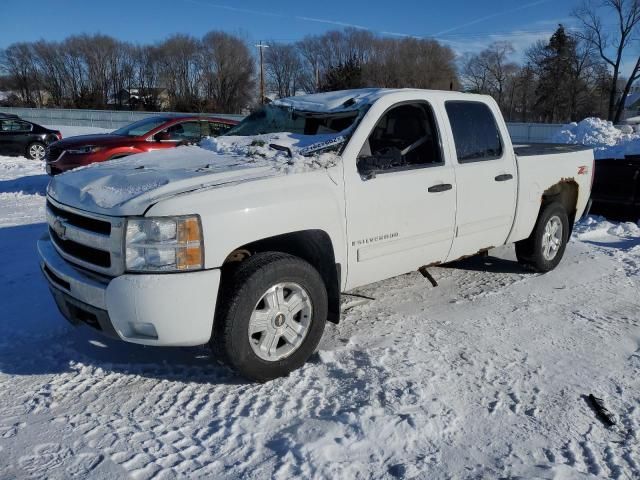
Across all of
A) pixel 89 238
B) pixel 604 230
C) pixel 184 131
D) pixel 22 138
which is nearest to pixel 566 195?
pixel 604 230

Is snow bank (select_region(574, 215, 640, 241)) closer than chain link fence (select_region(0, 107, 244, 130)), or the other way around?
snow bank (select_region(574, 215, 640, 241))

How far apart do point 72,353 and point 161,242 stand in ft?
4.69

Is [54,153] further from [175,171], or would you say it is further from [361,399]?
[361,399]

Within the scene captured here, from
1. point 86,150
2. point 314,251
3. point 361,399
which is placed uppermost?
point 86,150

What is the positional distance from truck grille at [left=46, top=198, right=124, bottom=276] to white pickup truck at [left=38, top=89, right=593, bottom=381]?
0.01 meters

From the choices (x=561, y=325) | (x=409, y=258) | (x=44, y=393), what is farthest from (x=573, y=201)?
(x=44, y=393)

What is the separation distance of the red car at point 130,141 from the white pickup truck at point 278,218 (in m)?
6.12

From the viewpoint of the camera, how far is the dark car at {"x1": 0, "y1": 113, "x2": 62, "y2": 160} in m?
17.6

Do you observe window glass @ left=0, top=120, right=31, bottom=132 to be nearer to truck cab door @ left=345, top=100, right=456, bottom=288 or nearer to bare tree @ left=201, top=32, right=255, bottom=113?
truck cab door @ left=345, top=100, right=456, bottom=288

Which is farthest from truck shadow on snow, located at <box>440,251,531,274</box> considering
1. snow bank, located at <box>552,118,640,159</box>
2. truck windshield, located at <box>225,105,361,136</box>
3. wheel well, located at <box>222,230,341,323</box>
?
snow bank, located at <box>552,118,640,159</box>

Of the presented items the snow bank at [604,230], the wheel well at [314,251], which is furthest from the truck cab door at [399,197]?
the snow bank at [604,230]

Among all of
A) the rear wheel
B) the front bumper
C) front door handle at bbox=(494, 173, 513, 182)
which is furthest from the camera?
the rear wheel

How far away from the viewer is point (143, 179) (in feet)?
11.5

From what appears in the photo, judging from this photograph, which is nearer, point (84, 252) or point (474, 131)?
point (84, 252)
